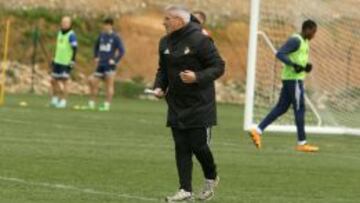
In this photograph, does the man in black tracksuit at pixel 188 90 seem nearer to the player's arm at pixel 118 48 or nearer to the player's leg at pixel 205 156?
the player's leg at pixel 205 156

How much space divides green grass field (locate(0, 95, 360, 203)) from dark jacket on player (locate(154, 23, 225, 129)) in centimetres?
86

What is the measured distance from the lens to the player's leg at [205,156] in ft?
42.7

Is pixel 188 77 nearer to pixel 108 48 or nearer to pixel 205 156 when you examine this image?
pixel 205 156

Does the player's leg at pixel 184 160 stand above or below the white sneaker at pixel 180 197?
above

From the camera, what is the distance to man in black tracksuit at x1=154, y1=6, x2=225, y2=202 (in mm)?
12906

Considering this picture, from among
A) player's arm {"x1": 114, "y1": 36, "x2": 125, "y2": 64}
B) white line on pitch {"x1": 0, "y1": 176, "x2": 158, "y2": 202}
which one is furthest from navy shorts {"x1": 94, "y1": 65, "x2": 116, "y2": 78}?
white line on pitch {"x1": 0, "y1": 176, "x2": 158, "y2": 202}

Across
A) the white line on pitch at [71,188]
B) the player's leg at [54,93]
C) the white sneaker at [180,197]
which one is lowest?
the player's leg at [54,93]

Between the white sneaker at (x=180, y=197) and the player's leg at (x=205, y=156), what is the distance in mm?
241

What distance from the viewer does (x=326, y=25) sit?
26062 mm

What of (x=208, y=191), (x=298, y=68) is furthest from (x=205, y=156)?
(x=298, y=68)

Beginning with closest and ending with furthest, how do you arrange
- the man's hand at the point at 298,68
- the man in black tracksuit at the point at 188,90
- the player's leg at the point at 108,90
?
1. the man in black tracksuit at the point at 188,90
2. the man's hand at the point at 298,68
3. the player's leg at the point at 108,90

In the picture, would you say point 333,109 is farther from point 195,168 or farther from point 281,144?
point 195,168

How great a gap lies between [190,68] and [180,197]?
1.28 m

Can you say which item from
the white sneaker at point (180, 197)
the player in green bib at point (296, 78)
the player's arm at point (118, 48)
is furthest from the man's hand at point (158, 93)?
the player's arm at point (118, 48)
